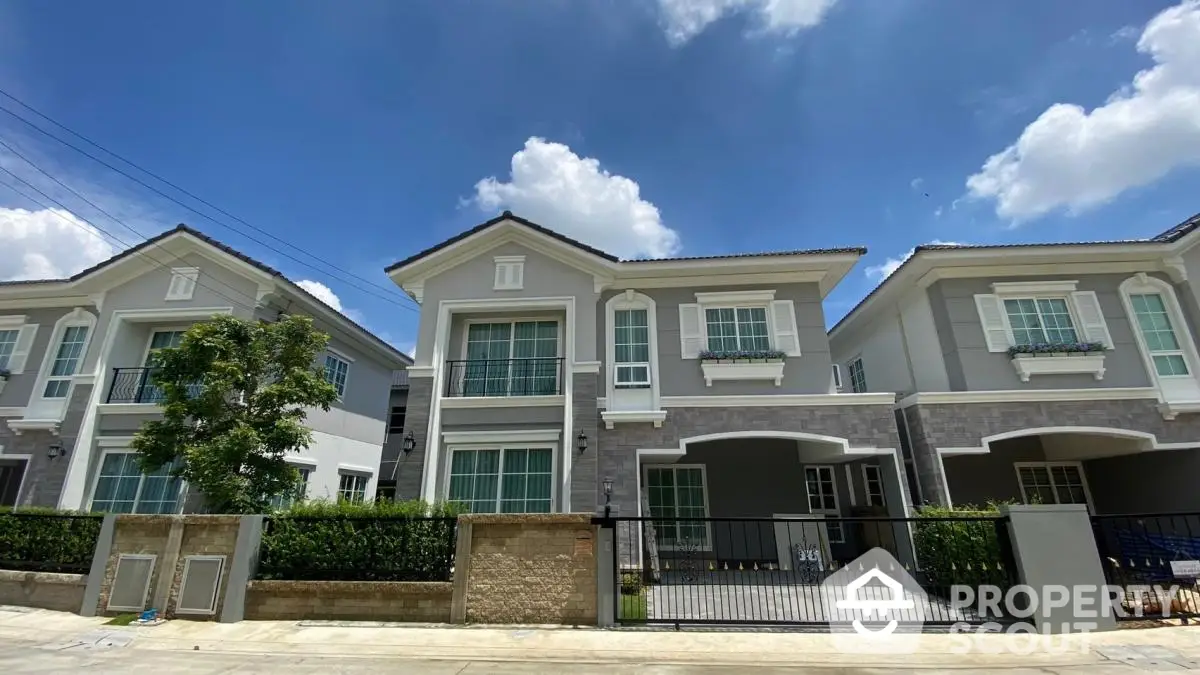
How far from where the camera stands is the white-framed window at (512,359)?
35.3 ft

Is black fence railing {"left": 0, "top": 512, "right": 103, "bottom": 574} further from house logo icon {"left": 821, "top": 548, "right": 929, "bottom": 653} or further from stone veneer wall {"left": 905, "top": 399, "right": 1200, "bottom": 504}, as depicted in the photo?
stone veneer wall {"left": 905, "top": 399, "right": 1200, "bottom": 504}

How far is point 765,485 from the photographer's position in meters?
11.4

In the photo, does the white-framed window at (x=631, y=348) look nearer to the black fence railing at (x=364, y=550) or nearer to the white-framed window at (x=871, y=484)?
the black fence railing at (x=364, y=550)

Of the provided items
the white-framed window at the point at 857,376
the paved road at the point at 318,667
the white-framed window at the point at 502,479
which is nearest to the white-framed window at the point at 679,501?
A: the white-framed window at the point at 502,479

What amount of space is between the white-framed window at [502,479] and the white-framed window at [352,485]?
4996mm

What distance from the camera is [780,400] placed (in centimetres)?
1010

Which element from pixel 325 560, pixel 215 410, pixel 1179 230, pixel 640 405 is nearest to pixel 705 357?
pixel 640 405

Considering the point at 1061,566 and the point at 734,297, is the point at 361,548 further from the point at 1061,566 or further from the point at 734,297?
the point at 1061,566

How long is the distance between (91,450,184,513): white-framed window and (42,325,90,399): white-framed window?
2166mm

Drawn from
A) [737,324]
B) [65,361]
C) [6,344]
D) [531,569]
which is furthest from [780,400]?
[6,344]

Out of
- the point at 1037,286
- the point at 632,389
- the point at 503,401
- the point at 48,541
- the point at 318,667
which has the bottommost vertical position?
the point at 318,667

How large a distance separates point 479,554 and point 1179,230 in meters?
15.0

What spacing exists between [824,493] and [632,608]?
7010 millimetres

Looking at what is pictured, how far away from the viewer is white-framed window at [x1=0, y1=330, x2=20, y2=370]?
12.3m
